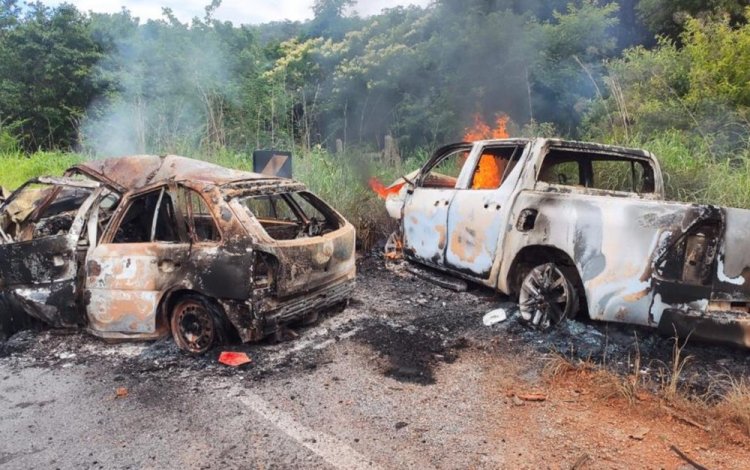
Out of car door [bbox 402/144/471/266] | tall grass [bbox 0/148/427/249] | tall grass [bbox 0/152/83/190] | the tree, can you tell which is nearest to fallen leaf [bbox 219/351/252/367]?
car door [bbox 402/144/471/266]

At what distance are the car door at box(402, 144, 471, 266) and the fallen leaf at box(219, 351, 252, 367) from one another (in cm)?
243

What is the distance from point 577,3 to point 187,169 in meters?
15.1

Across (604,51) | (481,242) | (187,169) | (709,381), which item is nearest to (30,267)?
(187,169)

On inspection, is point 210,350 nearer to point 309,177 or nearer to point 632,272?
point 632,272

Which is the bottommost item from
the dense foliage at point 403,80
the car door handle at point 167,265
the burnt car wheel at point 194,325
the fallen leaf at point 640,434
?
the fallen leaf at point 640,434

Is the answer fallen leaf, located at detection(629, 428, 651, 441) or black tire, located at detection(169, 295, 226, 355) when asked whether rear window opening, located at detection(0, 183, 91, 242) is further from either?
fallen leaf, located at detection(629, 428, 651, 441)

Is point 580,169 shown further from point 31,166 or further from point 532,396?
point 31,166

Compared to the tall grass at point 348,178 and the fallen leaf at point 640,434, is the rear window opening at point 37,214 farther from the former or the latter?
the fallen leaf at point 640,434

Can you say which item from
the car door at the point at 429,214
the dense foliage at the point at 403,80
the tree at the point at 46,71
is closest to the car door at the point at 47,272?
the car door at the point at 429,214

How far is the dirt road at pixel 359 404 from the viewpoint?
297 centimetres

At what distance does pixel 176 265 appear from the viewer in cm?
427

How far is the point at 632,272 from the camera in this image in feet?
12.6

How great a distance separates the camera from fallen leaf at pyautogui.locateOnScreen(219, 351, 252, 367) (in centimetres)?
413

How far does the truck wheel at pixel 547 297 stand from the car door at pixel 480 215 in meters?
0.50
